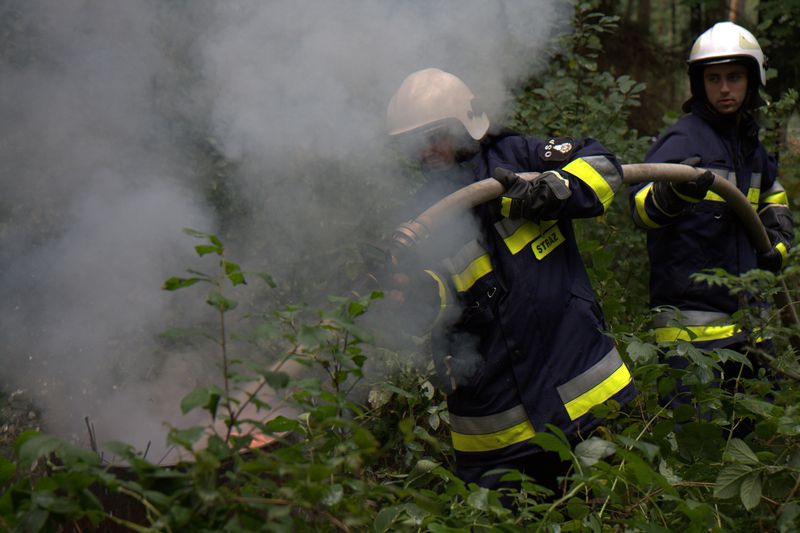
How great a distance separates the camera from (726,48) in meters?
4.40

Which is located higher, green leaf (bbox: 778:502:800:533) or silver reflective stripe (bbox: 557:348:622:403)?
green leaf (bbox: 778:502:800:533)

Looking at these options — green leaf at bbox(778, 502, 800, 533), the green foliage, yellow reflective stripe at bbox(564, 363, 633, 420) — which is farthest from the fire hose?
the green foliage

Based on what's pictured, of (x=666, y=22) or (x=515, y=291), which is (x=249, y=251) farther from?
(x=666, y=22)

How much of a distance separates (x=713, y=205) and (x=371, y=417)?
1881mm

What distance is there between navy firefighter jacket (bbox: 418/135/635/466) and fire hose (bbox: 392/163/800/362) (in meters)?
0.17

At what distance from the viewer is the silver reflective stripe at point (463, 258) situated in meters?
3.22

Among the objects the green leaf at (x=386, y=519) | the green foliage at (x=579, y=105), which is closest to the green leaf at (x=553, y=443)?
the green leaf at (x=386, y=519)

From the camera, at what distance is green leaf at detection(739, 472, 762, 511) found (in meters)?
2.67

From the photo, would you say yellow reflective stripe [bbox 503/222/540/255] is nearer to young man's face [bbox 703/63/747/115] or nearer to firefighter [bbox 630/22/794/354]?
firefighter [bbox 630/22/794/354]

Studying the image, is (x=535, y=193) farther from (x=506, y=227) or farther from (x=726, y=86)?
(x=726, y=86)

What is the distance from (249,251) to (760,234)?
9.39 ft

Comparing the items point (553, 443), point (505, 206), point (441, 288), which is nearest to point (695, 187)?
point (505, 206)

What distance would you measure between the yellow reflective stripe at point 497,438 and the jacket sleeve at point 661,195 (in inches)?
52.1

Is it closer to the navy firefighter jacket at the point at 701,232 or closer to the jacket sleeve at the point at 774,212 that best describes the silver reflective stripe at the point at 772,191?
the jacket sleeve at the point at 774,212
